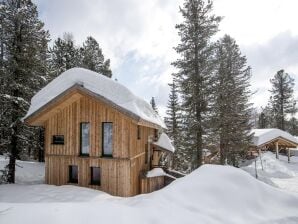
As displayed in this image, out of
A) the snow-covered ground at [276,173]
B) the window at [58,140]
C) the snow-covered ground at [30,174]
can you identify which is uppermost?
the window at [58,140]

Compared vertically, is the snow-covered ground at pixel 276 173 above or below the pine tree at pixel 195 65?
below

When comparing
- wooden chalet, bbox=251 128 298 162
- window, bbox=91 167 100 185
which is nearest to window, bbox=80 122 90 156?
window, bbox=91 167 100 185

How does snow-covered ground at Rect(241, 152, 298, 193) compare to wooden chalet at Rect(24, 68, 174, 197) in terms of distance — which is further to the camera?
snow-covered ground at Rect(241, 152, 298, 193)

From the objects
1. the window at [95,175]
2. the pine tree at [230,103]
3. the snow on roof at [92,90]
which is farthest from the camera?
the pine tree at [230,103]

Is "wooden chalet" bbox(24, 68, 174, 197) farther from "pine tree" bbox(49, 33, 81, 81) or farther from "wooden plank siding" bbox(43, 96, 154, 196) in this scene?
"pine tree" bbox(49, 33, 81, 81)

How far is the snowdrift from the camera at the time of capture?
5621mm

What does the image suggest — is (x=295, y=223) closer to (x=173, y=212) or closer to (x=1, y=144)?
(x=173, y=212)

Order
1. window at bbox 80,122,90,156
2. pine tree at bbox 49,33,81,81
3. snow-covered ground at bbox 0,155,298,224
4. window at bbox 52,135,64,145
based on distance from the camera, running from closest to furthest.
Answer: snow-covered ground at bbox 0,155,298,224 → window at bbox 80,122,90,156 → window at bbox 52,135,64,145 → pine tree at bbox 49,33,81,81

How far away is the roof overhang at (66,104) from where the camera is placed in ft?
50.3

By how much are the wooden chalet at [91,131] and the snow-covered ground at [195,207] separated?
26.7ft

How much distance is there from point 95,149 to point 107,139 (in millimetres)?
1002

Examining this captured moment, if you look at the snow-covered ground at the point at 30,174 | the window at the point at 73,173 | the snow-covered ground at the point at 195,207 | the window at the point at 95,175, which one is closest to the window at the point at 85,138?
the window at the point at 95,175

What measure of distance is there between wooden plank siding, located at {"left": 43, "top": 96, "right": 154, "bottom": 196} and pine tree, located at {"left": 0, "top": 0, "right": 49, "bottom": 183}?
2568 millimetres

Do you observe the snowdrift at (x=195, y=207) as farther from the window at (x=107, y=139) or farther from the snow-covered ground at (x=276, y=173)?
the snow-covered ground at (x=276, y=173)
